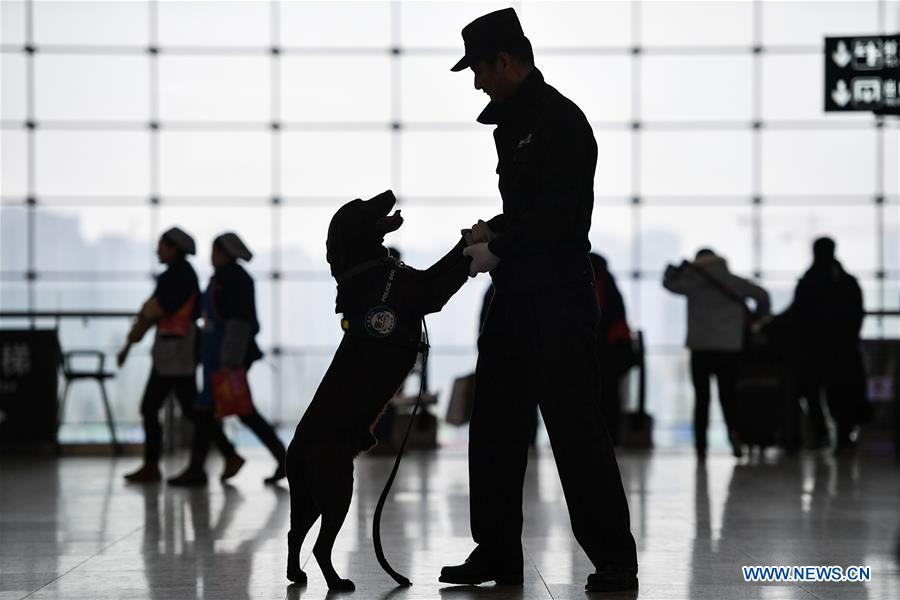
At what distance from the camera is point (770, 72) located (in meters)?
14.6

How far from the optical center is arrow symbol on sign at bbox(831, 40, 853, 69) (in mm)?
8109

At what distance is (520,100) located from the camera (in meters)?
4.46

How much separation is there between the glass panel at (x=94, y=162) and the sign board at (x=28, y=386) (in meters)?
3.68

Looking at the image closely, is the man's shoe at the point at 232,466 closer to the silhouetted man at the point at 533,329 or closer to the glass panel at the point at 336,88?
the silhouetted man at the point at 533,329

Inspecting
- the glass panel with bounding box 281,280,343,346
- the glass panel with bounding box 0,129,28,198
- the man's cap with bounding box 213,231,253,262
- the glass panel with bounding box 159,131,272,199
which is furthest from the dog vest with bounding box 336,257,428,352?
the glass panel with bounding box 0,129,28,198

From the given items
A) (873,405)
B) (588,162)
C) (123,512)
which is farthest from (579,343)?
(873,405)

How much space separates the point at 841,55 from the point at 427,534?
3913 millimetres

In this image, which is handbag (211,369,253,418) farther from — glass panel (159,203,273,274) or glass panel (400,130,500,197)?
glass panel (400,130,500,197)

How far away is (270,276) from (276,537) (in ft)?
28.8

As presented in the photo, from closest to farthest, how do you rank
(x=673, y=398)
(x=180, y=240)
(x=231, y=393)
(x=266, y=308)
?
(x=231, y=393), (x=180, y=240), (x=673, y=398), (x=266, y=308)

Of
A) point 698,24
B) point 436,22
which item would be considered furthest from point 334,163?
point 698,24

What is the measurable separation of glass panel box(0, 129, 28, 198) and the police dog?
1072 cm

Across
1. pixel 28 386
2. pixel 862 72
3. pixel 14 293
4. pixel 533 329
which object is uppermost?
pixel 862 72

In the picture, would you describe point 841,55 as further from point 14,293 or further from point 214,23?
point 14,293
